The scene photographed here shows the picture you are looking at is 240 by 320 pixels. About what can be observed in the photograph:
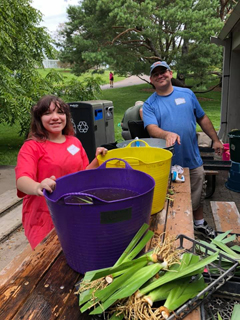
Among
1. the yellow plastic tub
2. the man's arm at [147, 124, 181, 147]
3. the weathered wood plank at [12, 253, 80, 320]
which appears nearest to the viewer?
the weathered wood plank at [12, 253, 80, 320]

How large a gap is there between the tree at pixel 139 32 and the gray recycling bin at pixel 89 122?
10810mm

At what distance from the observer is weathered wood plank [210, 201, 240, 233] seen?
3.20m

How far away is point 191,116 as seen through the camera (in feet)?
9.81

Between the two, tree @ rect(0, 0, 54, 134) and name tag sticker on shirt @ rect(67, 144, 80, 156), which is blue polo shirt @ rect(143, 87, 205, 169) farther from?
tree @ rect(0, 0, 54, 134)

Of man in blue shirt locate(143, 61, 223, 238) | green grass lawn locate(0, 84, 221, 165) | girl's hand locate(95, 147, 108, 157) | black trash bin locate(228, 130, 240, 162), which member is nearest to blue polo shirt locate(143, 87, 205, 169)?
man in blue shirt locate(143, 61, 223, 238)

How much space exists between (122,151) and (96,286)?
1.16 metres

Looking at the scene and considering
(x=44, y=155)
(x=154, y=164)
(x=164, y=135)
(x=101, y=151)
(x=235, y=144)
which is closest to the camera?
(x=154, y=164)

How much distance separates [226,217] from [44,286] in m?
2.76

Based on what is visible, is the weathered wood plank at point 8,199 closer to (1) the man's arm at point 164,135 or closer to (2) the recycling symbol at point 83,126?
(2) the recycling symbol at point 83,126

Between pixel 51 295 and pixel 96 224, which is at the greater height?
pixel 96 224

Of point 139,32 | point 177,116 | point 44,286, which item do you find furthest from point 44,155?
point 139,32

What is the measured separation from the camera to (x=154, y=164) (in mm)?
1583

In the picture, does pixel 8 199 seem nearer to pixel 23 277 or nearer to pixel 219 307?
pixel 23 277

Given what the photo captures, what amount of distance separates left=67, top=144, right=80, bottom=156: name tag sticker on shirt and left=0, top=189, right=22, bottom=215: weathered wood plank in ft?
9.55
